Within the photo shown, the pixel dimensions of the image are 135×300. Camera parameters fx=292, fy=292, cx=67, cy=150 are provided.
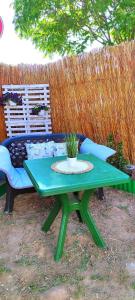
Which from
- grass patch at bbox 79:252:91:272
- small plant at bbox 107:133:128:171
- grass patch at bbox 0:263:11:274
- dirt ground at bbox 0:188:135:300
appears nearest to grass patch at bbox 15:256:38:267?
dirt ground at bbox 0:188:135:300

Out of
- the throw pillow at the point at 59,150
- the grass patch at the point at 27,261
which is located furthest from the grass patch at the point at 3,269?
the throw pillow at the point at 59,150

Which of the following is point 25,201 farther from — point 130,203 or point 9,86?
point 9,86

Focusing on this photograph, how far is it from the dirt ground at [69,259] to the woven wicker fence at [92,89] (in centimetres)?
149

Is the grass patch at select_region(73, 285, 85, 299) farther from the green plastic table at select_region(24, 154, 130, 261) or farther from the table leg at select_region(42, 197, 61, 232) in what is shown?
the table leg at select_region(42, 197, 61, 232)

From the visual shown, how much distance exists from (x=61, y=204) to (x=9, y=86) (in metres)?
2.89

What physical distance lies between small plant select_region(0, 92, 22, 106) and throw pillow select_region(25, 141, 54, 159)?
1328 mm

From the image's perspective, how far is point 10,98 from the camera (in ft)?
16.1

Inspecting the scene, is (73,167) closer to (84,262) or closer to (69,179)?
(69,179)

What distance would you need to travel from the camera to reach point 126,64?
4.12m

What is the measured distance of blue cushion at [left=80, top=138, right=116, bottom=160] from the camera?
3.50 meters

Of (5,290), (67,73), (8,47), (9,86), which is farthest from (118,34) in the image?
(5,290)

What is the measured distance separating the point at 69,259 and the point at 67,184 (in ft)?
2.27

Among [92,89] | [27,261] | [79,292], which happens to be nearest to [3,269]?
[27,261]

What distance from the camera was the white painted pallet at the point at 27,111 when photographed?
505cm
